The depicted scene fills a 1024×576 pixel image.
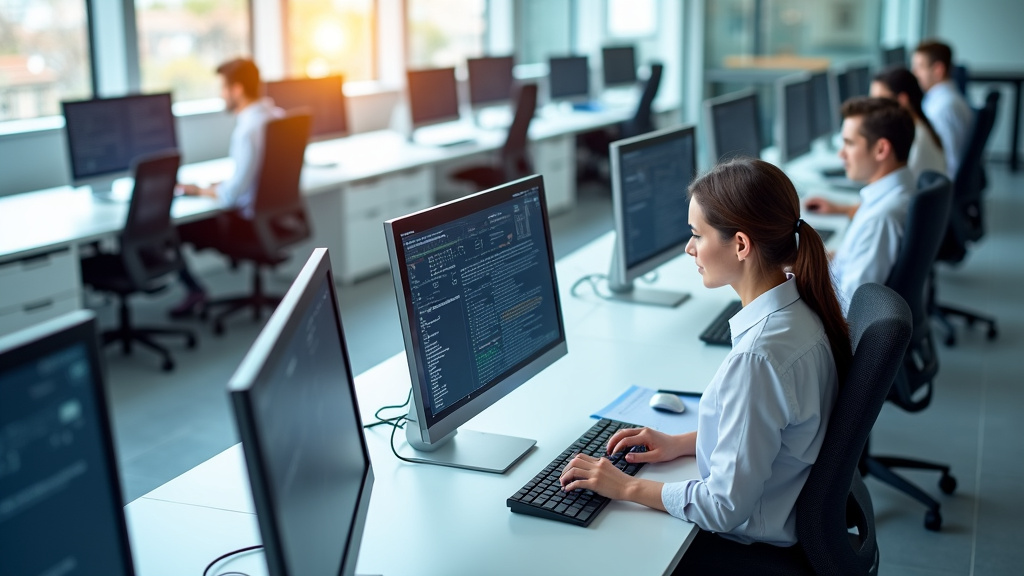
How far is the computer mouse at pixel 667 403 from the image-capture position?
83.8 inches

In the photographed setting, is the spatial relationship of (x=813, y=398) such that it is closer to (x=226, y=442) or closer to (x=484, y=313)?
(x=484, y=313)

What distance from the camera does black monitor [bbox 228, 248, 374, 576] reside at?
100 cm

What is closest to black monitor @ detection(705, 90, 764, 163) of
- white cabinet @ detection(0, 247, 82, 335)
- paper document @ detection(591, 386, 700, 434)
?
paper document @ detection(591, 386, 700, 434)

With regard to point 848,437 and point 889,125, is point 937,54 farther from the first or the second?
point 848,437

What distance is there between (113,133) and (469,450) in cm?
345

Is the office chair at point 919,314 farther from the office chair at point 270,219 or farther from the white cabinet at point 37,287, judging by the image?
the white cabinet at point 37,287

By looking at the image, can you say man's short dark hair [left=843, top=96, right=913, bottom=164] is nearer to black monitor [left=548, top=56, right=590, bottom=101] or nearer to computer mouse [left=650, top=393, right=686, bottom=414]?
computer mouse [left=650, top=393, right=686, bottom=414]

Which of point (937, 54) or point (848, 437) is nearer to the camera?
point (848, 437)

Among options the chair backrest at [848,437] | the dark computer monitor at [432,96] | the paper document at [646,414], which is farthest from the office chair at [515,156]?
the chair backrest at [848,437]

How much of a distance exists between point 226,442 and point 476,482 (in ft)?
7.07

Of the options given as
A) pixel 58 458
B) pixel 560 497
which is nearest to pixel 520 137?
pixel 560 497

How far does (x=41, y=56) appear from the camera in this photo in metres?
5.09

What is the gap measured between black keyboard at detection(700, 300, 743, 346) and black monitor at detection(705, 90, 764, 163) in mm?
885

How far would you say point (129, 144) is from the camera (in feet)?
15.6
